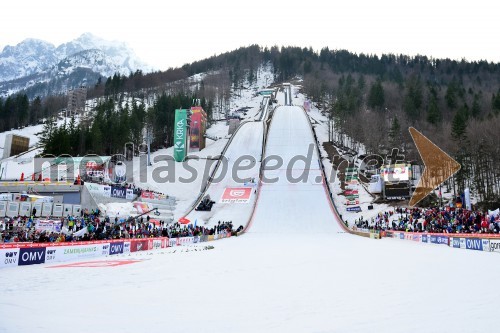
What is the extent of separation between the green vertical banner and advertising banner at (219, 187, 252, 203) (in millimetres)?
10747

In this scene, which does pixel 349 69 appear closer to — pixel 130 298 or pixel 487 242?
pixel 487 242

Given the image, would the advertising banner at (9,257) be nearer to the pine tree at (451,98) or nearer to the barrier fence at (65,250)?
the barrier fence at (65,250)

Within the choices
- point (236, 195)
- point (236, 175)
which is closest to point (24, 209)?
point (236, 195)

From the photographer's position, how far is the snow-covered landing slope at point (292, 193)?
104 feet

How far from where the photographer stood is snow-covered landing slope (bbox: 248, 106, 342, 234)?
31.7 m

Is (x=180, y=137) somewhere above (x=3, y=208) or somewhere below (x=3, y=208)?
above

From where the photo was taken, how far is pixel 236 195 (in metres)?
39.9

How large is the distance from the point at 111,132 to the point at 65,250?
41254mm

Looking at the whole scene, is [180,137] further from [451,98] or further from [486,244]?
[451,98]

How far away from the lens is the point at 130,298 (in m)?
7.07

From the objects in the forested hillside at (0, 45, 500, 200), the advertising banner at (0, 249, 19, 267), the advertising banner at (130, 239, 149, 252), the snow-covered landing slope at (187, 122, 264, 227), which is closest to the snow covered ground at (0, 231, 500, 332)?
the advertising banner at (0, 249, 19, 267)

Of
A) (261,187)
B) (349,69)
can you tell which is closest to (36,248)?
(261,187)

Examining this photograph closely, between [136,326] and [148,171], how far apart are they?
43297 mm

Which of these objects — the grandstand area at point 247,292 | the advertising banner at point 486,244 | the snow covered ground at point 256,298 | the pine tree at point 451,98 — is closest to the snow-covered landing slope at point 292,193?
the grandstand area at point 247,292
